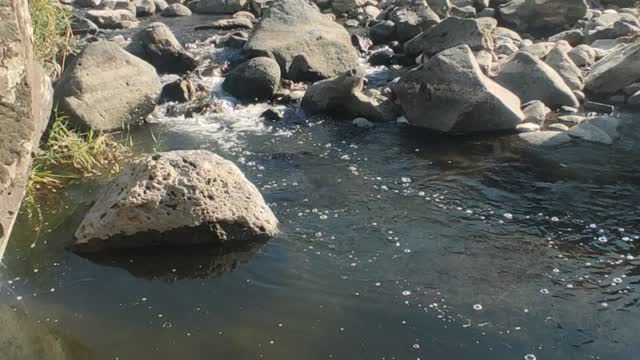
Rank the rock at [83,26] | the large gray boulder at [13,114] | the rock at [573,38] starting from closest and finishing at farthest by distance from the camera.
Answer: the large gray boulder at [13,114]
the rock at [573,38]
the rock at [83,26]

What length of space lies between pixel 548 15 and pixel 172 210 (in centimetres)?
1415

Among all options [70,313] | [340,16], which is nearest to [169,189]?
[70,313]

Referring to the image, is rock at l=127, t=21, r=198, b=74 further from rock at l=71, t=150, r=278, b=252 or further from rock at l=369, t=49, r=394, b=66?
rock at l=71, t=150, r=278, b=252

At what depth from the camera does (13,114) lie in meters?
5.11

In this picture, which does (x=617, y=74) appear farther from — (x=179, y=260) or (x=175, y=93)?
(x=179, y=260)

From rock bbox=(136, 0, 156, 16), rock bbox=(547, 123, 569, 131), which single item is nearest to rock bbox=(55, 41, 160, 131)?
rock bbox=(547, 123, 569, 131)

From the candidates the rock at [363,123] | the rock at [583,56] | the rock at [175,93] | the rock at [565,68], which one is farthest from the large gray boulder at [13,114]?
the rock at [583,56]

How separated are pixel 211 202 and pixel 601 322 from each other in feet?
12.8

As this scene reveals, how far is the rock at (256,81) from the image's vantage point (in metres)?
13.2

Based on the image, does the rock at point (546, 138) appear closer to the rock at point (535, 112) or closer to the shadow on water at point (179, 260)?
the rock at point (535, 112)

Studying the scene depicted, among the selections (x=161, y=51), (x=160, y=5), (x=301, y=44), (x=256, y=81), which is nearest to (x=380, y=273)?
(x=256, y=81)

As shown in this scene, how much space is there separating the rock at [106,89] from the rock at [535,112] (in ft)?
20.1

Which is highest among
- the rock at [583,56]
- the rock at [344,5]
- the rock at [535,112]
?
the rock at [583,56]

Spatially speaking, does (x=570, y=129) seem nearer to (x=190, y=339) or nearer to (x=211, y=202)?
(x=211, y=202)
